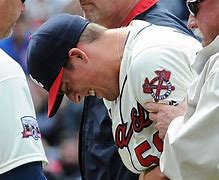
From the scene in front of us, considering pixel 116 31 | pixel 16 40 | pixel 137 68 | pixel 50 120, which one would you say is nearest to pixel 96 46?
pixel 116 31

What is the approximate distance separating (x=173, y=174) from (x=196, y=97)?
0.28 metres

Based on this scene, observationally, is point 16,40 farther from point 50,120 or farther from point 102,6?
point 102,6

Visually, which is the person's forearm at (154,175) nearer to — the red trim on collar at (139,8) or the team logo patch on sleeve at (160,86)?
the team logo patch on sleeve at (160,86)

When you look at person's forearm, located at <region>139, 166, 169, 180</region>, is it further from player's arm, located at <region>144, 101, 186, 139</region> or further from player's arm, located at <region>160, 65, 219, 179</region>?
player's arm, located at <region>160, 65, 219, 179</region>

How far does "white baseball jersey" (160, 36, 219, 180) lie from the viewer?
8.75 ft

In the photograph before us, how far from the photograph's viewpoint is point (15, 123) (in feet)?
10.1

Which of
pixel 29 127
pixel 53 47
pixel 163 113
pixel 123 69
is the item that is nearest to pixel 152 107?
pixel 163 113

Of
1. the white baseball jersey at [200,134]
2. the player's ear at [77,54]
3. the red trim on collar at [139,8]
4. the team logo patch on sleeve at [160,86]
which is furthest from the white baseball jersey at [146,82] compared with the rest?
the red trim on collar at [139,8]

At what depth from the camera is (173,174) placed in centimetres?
286

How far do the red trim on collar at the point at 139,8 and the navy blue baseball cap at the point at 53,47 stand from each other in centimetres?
50

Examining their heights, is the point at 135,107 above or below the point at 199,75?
below

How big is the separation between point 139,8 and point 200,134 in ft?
4.93

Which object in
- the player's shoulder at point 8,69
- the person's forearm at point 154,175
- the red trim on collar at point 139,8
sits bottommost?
the person's forearm at point 154,175

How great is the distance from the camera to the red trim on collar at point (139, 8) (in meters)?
4.08
